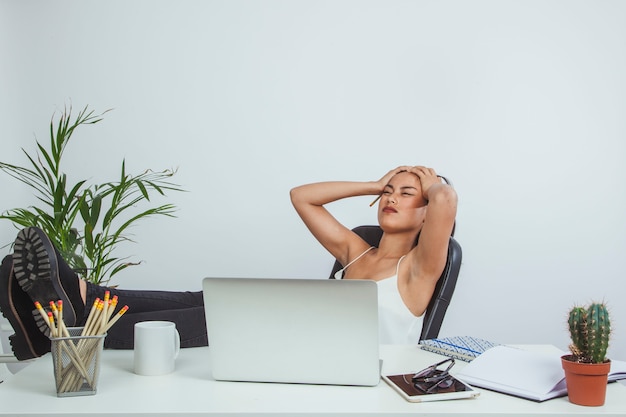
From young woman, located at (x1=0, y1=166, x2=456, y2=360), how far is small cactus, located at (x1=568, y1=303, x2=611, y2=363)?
0.93 meters

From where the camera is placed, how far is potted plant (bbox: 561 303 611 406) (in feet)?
4.05

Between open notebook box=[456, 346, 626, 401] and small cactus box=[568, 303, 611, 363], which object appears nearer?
small cactus box=[568, 303, 611, 363]

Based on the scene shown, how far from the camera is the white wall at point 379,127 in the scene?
141 inches

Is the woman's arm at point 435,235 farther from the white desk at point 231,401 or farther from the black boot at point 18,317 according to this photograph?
the black boot at point 18,317

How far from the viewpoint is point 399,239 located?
8.39 ft

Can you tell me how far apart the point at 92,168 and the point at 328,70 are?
137 cm

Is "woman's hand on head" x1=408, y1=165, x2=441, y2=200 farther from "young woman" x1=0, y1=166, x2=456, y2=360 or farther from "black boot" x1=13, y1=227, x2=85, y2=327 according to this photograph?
"black boot" x1=13, y1=227, x2=85, y2=327

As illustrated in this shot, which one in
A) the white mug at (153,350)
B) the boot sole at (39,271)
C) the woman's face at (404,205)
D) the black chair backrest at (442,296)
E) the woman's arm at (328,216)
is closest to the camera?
the white mug at (153,350)

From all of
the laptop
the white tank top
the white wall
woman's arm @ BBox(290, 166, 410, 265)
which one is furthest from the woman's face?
the laptop

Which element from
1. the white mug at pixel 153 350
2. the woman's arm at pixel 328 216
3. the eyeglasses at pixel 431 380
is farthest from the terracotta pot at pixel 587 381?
the woman's arm at pixel 328 216

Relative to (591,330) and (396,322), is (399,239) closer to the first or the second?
(396,322)

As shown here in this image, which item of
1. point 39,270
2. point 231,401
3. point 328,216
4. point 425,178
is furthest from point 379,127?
point 231,401

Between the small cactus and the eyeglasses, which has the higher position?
the small cactus

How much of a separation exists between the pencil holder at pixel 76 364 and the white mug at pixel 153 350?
0.46ft
